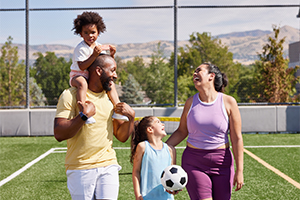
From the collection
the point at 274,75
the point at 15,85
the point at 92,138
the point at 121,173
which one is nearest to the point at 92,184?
the point at 92,138

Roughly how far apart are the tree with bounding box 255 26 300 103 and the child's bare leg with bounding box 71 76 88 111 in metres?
9.26

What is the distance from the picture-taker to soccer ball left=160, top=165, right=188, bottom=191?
2780mm

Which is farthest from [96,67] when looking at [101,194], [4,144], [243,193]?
[4,144]

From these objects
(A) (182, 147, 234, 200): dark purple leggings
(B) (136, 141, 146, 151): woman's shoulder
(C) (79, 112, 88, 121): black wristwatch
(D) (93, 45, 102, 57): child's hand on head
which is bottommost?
(A) (182, 147, 234, 200): dark purple leggings

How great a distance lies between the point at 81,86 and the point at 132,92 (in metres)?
8.29

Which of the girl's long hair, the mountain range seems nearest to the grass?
the girl's long hair

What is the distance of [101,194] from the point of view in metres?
2.54

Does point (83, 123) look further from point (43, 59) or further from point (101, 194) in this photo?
point (43, 59)

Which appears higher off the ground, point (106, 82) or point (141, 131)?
point (106, 82)

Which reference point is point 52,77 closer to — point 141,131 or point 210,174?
point 141,131

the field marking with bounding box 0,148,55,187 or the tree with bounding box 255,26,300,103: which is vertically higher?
the tree with bounding box 255,26,300,103

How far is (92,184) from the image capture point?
252 cm

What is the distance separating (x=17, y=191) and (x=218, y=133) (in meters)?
3.80

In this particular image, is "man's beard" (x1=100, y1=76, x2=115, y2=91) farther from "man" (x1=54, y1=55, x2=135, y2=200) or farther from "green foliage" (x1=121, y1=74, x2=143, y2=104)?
"green foliage" (x1=121, y1=74, x2=143, y2=104)
